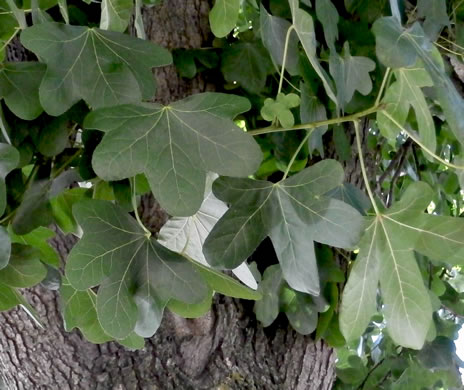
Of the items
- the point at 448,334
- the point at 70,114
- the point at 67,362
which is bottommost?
the point at 448,334

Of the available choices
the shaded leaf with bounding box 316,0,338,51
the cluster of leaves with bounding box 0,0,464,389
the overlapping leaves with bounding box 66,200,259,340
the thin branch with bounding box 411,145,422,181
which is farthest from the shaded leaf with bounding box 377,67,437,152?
the thin branch with bounding box 411,145,422,181

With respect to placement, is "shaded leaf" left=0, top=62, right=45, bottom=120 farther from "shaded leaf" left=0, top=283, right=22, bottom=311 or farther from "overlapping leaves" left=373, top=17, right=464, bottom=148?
"overlapping leaves" left=373, top=17, right=464, bottom=148

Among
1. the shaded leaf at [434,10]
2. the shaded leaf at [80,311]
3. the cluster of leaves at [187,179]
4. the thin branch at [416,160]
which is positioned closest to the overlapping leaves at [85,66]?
the cluster of leaves at [187,179]

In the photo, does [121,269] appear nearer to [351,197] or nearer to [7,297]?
[7,297]

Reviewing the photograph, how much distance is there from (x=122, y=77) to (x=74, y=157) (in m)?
0.16

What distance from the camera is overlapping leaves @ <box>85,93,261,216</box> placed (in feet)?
1.85

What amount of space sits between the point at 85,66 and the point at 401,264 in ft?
1.20

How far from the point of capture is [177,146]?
0.58m

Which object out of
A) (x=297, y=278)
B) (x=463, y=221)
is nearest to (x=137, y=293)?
(x=297, y=278)

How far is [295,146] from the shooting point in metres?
0.93

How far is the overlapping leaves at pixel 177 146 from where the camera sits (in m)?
0.56

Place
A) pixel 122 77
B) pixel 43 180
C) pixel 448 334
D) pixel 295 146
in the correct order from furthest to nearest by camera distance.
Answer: pixel 448 334 → pixel 295 146 → pixel 43 180 → pixel 122 77

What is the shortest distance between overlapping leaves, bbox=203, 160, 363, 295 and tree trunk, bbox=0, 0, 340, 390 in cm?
29

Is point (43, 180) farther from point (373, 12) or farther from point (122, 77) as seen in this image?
point (373, 12)
